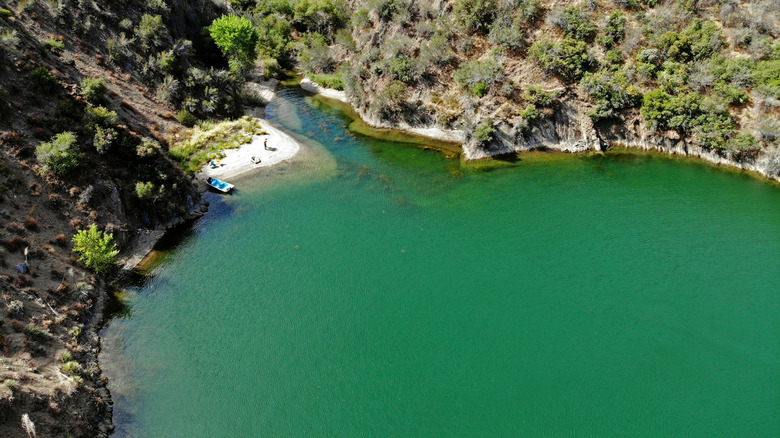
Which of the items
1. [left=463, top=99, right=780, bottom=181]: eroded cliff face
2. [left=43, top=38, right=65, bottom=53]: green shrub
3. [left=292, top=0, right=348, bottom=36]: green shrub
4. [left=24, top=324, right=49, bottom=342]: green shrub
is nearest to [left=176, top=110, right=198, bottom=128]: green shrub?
[left=43, top=38, right=65, bottom=53]: green shrub

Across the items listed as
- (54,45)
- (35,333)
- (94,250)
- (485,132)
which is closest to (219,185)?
(94,250)

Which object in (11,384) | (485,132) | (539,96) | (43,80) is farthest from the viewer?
(539,96)

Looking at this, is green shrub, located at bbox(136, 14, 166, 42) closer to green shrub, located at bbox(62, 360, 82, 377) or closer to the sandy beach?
the sandy beach

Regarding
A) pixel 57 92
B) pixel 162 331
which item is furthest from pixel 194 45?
pixel 162 331

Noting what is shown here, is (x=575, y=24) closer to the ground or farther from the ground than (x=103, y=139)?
farther from the ground

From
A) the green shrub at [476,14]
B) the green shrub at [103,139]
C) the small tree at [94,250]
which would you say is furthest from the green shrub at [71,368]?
the green shrub at [476,14]

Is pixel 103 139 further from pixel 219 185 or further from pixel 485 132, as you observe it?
pixel 485 132
